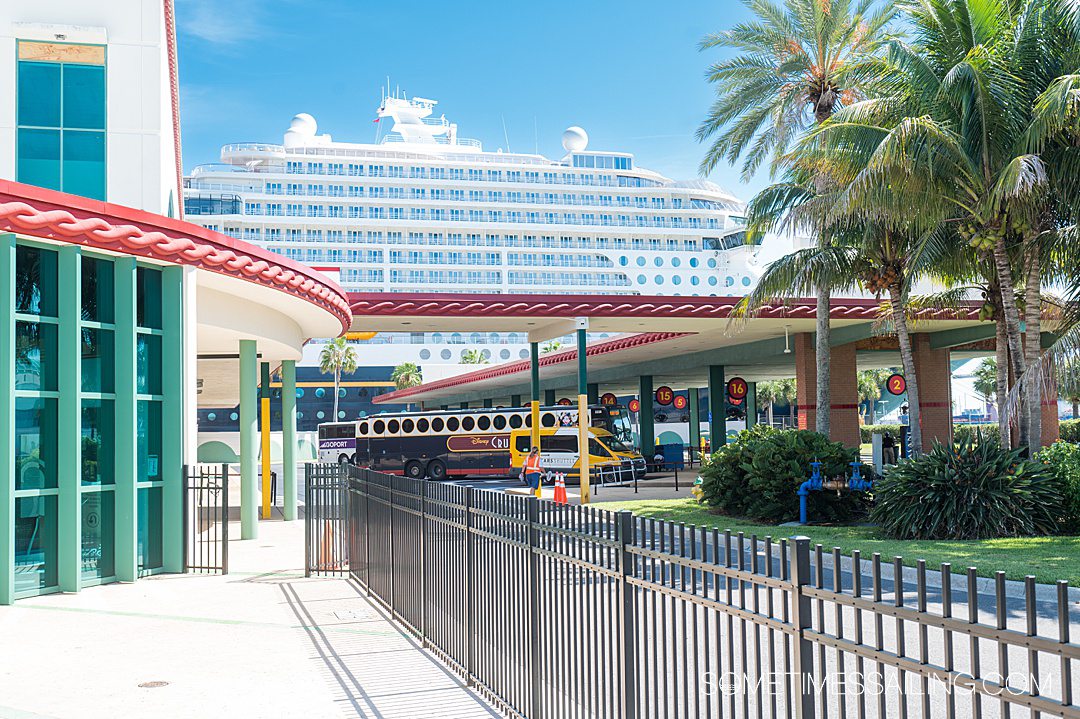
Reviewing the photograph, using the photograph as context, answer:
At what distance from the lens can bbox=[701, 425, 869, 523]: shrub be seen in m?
18.4

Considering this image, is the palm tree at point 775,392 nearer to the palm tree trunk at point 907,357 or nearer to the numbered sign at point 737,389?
the numbered sign at point 737,389

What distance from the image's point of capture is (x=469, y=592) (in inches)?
291

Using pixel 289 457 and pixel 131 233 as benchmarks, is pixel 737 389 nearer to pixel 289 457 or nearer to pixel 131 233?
pixel 289 457

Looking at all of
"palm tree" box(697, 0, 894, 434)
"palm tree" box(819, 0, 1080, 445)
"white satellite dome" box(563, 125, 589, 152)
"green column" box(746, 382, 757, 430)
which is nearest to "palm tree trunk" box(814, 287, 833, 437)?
"palm tree" box(697, 0, 894, 434)

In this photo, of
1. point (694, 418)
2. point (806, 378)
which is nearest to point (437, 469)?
point (806, 378)

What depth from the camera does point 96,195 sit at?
46.1 feet

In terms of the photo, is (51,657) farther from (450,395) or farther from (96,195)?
(450,395)

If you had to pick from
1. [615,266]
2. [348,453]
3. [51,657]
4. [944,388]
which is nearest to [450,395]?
[348,453]

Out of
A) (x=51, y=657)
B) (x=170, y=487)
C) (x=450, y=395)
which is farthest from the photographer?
(x=450, y=395)

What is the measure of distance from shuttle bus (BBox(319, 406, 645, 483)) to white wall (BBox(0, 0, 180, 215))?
22020 millimetres

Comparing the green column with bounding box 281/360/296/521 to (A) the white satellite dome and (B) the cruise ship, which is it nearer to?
(B) the cruise ship

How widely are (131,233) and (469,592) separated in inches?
258

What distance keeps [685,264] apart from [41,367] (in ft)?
256

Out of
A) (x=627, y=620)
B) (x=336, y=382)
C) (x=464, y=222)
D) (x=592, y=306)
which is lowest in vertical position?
(x=627, y=620)
